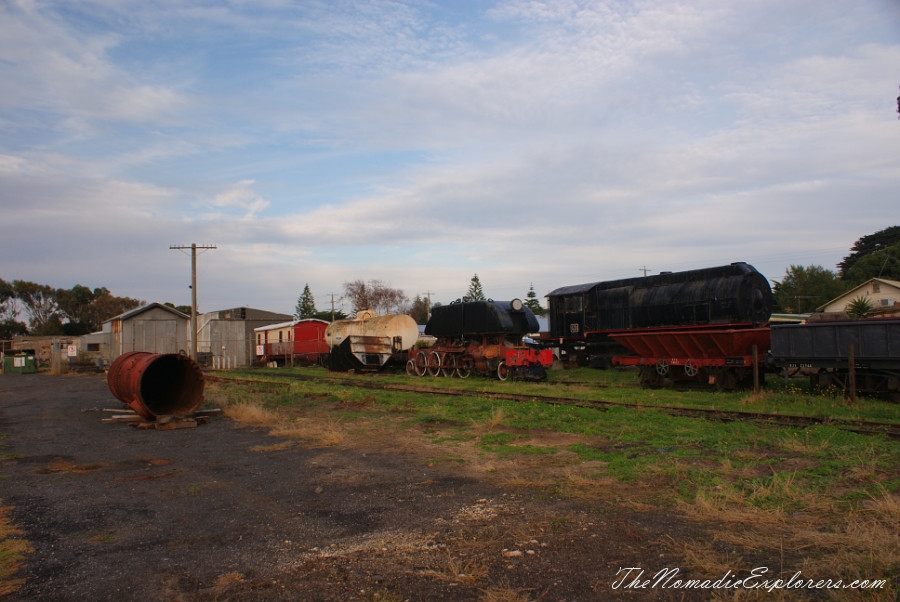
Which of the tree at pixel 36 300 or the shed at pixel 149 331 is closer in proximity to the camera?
the shed at pixel 149 331

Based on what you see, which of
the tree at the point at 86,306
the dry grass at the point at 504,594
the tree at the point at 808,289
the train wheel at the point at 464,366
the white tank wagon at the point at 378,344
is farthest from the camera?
the tree at the point at 86,306

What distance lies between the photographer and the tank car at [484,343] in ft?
68.3

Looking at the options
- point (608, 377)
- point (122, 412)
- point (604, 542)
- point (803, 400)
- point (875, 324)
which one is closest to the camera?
point (604, 542)

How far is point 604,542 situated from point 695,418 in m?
7.08

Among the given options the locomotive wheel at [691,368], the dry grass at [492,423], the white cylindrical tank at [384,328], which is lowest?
the dry grass at [492,423]

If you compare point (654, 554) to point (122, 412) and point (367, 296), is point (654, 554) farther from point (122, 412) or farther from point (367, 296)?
point (367, 296)

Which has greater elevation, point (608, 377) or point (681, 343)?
point (681, 343)

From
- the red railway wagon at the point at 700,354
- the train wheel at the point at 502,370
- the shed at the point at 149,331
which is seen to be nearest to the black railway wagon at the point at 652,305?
the red railway wagon at the point at 700,354

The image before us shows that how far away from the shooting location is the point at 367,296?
9069cm

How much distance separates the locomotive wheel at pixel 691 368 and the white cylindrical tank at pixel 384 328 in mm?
13996

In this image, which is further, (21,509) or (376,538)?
(21,509)

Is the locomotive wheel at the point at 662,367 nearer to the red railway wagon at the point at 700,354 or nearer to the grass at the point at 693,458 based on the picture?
the red railway wagon at the point at 700,354

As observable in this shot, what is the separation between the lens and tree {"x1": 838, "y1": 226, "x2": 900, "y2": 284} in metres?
68.4

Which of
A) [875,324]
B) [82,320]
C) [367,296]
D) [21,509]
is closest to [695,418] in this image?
[875,324]
